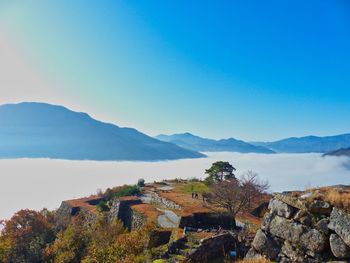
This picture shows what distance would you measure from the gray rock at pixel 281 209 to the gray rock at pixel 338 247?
1660 mm

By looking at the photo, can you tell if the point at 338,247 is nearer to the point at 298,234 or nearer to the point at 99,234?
the point at 298,234

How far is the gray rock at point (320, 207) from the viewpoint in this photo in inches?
375

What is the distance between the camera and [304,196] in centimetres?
1038

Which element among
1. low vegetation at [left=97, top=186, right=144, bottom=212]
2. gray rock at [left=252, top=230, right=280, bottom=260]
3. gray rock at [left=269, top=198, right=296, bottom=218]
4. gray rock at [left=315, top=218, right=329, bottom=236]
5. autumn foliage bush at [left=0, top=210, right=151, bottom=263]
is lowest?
autumn foliage bush at [left=0, top=210, right=151, bottom=263]

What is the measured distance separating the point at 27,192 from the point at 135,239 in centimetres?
17677

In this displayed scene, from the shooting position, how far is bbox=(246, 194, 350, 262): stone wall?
29.1 ft

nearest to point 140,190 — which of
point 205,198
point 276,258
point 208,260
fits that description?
point 205,198

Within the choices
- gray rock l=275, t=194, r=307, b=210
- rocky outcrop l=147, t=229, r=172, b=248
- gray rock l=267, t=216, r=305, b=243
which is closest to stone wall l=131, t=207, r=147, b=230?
rocky outcrop l=147, t=229, r=172, b=248

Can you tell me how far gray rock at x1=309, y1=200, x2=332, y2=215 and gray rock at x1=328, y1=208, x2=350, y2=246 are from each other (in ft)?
1.07

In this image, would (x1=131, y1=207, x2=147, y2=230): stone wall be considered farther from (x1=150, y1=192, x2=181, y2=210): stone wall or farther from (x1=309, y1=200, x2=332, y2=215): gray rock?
(x1=309, y1=200, x2=332, y2=215): gray rock

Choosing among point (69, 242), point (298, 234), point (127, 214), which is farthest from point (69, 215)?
point (298, 234)

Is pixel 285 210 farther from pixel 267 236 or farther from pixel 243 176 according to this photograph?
pixel 243 176

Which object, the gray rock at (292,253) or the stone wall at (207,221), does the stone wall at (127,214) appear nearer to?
the stone wall at (207,221)

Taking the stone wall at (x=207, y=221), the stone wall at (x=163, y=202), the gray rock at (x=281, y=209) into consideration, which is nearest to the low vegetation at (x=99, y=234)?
the stone wall at (x=163, y=202)
